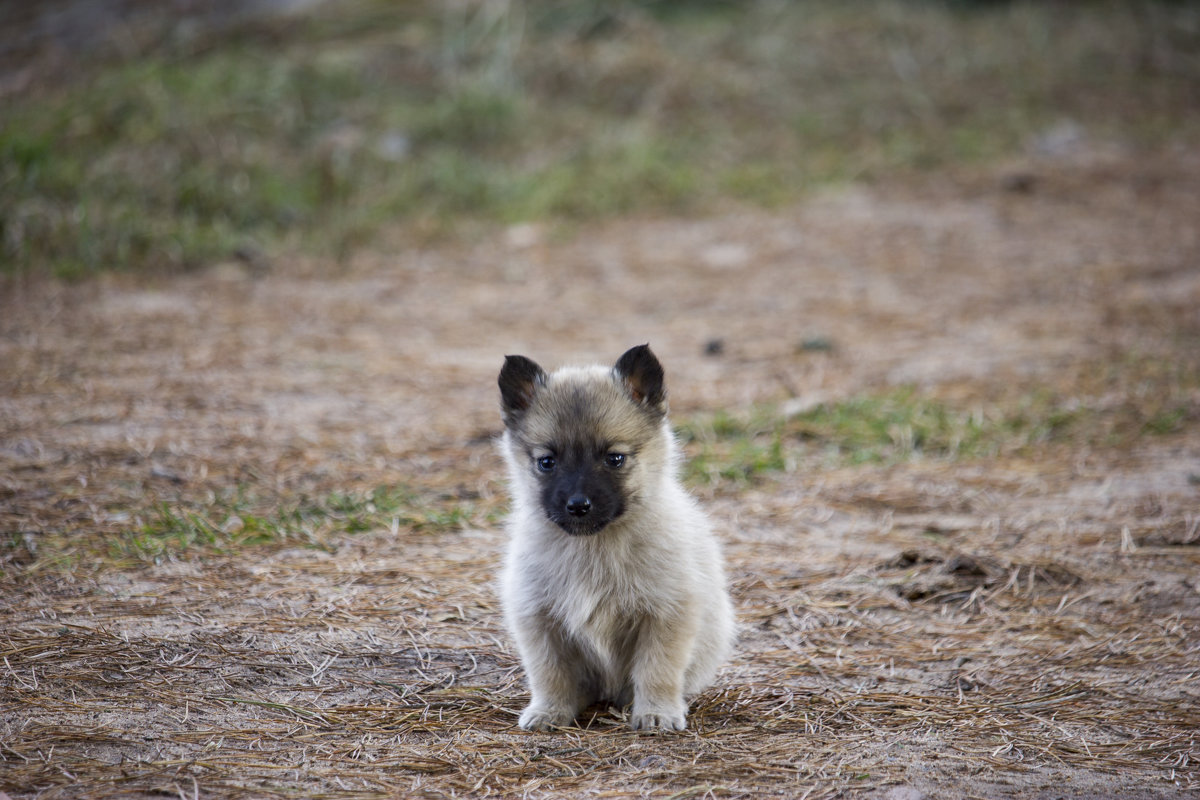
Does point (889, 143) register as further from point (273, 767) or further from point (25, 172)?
point (273, 767)

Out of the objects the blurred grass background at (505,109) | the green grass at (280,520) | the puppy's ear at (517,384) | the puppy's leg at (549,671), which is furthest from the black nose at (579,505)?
the blurred grass background at (505,109)

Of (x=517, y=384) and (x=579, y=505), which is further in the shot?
(x=517, y=384)

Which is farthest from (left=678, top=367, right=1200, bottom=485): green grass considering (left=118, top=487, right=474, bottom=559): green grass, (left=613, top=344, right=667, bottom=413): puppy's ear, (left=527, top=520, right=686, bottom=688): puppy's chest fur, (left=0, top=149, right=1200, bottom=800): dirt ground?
(left=527, top=520, right=686, bottom=688): puppy's chest fur

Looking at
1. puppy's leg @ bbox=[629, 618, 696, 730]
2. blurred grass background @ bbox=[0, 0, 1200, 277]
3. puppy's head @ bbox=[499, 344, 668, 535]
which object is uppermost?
blurred grass background @ bbox=[0, 0, 1200, 277]

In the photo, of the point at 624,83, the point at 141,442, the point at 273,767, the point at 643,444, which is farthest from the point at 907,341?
the point at 624,83

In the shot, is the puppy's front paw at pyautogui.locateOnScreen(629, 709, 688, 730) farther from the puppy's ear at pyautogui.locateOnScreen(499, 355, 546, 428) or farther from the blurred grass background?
the blurred grass background

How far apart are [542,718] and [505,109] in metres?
11.1

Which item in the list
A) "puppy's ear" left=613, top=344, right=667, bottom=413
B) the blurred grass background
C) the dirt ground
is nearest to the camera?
the dirt ground

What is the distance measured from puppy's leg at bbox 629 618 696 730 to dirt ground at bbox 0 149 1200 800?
104 millimetres

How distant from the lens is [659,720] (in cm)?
349

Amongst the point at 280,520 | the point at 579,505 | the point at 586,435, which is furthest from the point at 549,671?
the point at 280,520

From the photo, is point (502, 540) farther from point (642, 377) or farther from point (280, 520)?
point (642, 377)

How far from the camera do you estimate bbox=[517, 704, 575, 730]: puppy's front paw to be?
138 inches

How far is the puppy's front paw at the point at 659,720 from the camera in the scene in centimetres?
347
